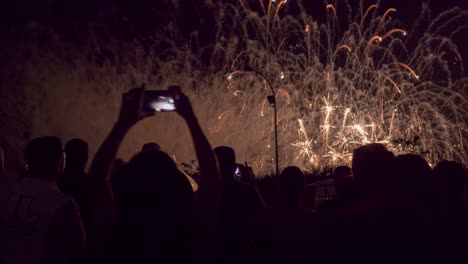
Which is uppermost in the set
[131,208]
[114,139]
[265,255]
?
[114,139]

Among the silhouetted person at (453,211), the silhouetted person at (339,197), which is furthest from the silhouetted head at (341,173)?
the silhouetted person at (453,211)

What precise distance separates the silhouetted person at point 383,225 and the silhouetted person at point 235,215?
99 cm

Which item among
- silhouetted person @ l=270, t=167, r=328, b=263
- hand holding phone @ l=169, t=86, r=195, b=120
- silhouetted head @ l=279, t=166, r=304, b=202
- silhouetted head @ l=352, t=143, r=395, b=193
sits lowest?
silhouetted person @ l=270, t=167, r=328, b=263

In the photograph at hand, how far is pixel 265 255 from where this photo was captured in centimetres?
412

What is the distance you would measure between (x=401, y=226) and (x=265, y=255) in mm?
1349

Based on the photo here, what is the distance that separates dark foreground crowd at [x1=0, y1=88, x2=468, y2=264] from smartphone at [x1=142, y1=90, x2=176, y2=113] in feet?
0.42

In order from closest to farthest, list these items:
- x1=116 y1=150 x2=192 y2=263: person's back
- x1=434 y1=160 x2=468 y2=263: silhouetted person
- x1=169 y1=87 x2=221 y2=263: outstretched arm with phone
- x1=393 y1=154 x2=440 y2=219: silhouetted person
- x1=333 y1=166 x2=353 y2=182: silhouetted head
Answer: x1=116 y1=150 x2=192 y2=263: person's back, x1=169 y1=87 x2=221 y2=263: outstretched arm with phone, x1=393 y1=154 x2=440 y2=219: silhouetted person, x1=434 y1=160 x2=468 y2=263: silhouetted person, x1=333 y1=166 x2=353 y2=182: silhouetted head

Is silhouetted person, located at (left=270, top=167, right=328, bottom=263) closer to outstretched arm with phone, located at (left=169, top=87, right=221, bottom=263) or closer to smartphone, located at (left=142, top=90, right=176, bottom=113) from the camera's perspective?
outstretched arm with phone, located at (left=169, top=87, right=221, bottom=263)

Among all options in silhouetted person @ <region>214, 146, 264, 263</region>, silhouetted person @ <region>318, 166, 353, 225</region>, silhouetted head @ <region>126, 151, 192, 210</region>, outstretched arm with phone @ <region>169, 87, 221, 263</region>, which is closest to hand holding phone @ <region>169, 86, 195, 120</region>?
outstretched arm with phone @ <region>169, 87, 221, 263</region>

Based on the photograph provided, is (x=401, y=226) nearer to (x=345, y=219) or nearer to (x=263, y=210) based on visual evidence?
(x=345, y=219)

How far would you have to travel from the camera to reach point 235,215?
14.0 feet

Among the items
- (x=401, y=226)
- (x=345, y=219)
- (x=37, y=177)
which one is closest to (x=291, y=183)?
(x=345, y=219)

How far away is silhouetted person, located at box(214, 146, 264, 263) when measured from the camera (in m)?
4.05

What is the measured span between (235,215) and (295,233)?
0.57m
